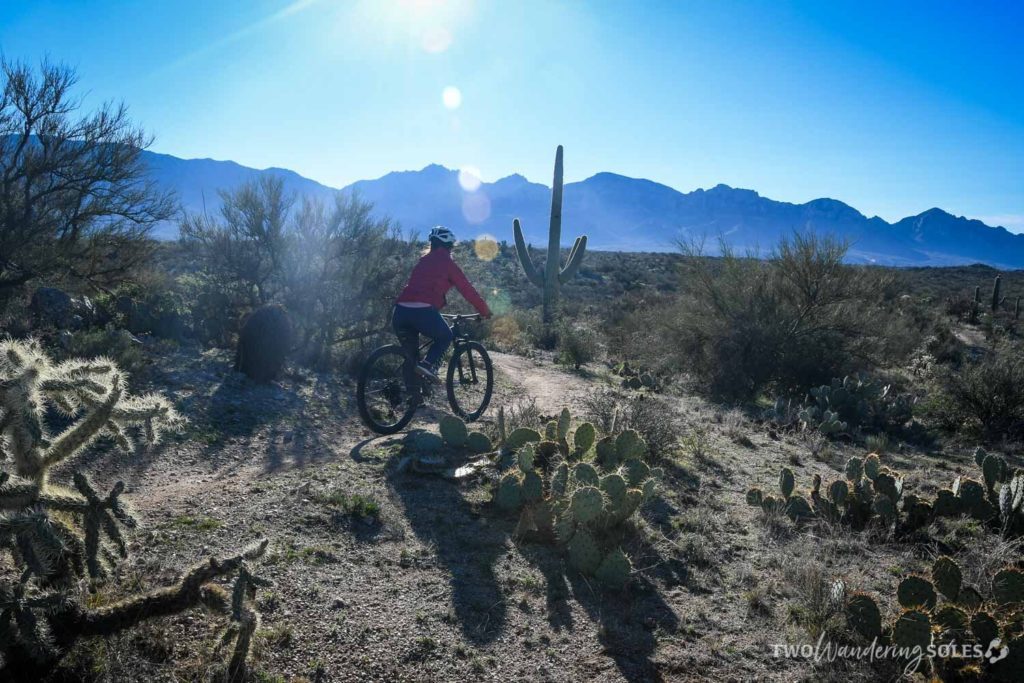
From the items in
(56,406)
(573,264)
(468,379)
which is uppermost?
(573,264)

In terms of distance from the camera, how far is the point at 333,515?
13.9ft

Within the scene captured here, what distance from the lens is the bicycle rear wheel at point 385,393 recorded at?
634 centimetres

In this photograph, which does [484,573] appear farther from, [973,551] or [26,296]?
[26,296]

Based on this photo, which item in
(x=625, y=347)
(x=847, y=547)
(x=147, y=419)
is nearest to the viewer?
(x=147, y=419)

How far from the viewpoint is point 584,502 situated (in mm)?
4031

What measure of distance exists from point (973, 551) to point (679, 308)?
28.0 ft

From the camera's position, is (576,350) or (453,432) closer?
(453,432)

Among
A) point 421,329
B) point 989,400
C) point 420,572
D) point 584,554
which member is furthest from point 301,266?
point 989,400

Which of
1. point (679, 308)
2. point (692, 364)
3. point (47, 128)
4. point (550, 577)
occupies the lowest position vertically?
point (550, 577)

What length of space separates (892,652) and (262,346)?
304 inches

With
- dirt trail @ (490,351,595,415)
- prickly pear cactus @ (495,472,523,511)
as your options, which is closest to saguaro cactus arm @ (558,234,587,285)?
dirt trail @ (490,351,595,415)

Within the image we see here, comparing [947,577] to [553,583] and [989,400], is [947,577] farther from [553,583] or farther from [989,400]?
[989,400]

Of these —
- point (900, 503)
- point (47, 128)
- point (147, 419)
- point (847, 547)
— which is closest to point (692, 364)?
point (900, 503)

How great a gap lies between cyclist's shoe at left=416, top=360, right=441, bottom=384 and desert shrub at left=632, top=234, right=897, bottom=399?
20.1 ft
